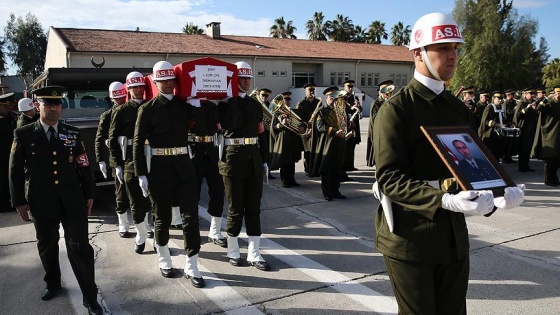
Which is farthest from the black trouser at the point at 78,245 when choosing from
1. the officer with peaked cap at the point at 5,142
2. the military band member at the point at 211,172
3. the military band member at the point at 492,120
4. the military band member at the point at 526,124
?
the military band member at the point at 526,124

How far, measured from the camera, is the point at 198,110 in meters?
5.09

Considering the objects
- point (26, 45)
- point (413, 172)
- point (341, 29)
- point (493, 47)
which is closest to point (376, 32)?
point (341, 29)

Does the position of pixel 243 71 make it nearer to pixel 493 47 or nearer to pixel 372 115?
pixel 372 115

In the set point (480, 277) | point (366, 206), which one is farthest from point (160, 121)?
point (366, 206)

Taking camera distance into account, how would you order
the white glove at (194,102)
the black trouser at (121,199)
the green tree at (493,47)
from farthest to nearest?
the green tree at (493,47), the black trouser at (121,199), the white glove at (194,102)

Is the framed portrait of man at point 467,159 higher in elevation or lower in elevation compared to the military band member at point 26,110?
lower

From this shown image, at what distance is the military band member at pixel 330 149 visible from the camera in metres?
8.41

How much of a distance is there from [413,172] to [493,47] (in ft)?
158

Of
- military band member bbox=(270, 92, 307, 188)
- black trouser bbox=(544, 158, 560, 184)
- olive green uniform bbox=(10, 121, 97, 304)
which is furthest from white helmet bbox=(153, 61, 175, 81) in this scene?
black trouser bbox=(544, 158, 560, 184)

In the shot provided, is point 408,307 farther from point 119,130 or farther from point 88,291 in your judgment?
point 119,130

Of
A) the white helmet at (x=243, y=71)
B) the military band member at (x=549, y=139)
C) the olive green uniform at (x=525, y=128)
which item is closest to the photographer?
the white helmet at (x=243, y=71)

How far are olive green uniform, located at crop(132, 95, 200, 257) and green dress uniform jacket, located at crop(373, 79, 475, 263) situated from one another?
2771mm

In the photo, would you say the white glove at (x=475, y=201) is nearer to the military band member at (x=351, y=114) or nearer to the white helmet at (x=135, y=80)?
the white helmet at (x=135, y=80)

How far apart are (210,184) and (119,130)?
1426mm
